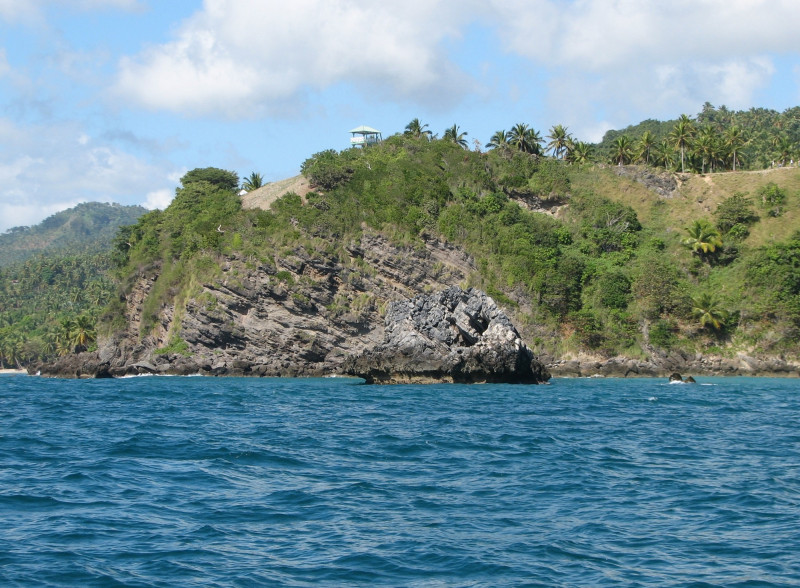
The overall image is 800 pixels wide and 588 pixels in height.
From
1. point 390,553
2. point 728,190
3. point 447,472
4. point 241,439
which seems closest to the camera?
point 390,553

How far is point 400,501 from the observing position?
47.5 ft

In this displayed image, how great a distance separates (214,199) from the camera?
8169 cm

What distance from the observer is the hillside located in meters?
65.4

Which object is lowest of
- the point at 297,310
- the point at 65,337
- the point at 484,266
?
the point at 65,337

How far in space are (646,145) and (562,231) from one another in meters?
16.5

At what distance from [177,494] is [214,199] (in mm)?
69645

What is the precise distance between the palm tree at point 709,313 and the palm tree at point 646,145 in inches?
935

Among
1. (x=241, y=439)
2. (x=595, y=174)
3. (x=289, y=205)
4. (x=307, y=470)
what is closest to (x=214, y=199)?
(x=289, y=205)

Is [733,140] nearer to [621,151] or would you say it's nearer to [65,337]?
[621,151]

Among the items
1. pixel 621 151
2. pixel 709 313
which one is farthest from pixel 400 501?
pixel 621 151

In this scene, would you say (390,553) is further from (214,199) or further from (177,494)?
(214,199)

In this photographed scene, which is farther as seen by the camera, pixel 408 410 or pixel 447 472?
pixel 408 410

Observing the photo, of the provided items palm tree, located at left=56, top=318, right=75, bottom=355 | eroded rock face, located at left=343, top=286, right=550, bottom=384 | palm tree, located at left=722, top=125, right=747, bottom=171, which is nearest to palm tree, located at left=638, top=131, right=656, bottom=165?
palm tree, located at left=722, top=125, right=747, bottom=171

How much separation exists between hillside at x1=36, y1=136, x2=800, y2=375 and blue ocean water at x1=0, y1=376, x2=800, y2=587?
124ft
